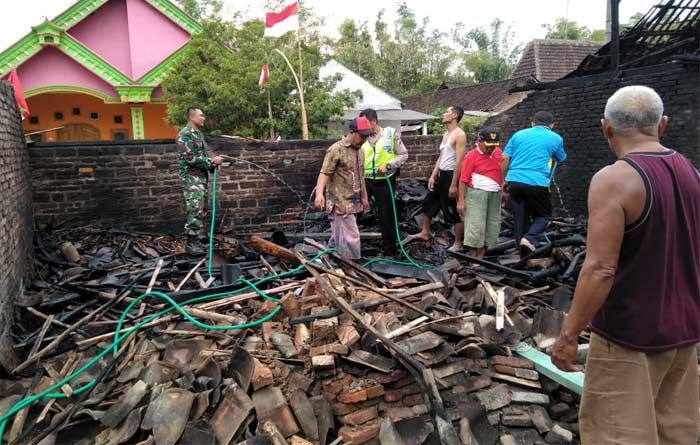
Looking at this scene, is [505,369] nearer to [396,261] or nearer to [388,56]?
[396,261]

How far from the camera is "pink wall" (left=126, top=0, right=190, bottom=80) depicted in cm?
1692

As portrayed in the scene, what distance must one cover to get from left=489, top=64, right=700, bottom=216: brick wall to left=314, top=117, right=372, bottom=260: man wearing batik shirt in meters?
5.70

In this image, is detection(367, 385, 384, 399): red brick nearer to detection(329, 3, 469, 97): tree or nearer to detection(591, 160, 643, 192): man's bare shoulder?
detection(591, 160, 643, 192): man's bare shoulder

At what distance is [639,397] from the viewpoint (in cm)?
224

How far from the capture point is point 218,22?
15234mm

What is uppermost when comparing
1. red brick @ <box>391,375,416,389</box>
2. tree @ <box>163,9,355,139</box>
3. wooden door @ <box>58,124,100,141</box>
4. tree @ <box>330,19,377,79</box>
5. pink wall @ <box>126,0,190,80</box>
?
tree @ <box>330,19,377,79</box>

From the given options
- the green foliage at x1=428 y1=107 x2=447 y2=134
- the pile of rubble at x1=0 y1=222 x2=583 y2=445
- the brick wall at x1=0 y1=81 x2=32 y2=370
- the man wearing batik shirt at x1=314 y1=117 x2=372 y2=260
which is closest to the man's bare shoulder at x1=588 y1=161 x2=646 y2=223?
the pile of rubble at x1=0 y1=222 x2=583 y2=445

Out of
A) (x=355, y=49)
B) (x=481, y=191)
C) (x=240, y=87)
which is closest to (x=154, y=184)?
(x=481, y=191)

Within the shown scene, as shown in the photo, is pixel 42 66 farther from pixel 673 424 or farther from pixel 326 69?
pixel 673 424

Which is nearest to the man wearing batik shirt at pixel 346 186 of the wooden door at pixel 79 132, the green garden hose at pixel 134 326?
the green garden hose at pixel 134 326

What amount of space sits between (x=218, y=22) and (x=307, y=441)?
48.0ft

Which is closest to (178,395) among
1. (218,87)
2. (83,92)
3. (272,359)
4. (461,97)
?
(272,359)

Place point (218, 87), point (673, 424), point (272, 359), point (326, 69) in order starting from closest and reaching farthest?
point (673, 424) → point (272, 359) → point (218, 87) → point (326, 69)

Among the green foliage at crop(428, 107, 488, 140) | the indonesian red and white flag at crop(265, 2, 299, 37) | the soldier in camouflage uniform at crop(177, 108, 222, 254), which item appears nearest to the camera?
the soldier in camouflage uniform at crop(177, 108, 222, 254)
